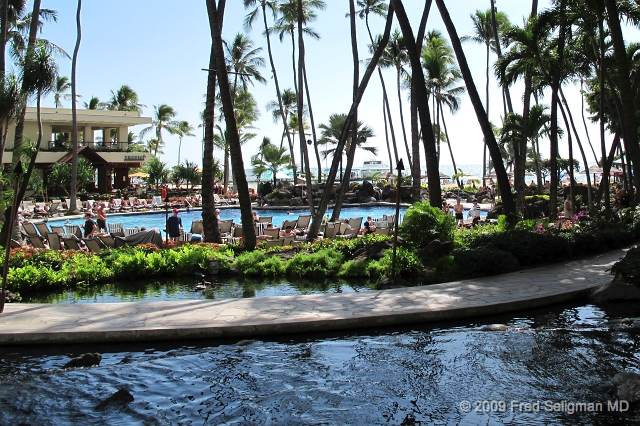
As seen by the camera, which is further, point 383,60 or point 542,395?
point 383,60

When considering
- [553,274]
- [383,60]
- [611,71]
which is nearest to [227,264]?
[553,274]

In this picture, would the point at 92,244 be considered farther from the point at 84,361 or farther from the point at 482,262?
the point at 482,262

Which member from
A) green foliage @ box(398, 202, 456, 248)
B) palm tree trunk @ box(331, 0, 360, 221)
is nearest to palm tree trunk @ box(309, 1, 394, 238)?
palm tree trunk @ box(331, 0, 360, 221)

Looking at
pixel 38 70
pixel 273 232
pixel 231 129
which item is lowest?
pixel 273 232

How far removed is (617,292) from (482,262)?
2.57 metres

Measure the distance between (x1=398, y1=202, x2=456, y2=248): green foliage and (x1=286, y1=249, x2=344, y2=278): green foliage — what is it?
5.53 ft

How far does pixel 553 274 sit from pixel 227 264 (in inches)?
268

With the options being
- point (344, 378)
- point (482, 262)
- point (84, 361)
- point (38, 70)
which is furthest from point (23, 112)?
point (344, 378)

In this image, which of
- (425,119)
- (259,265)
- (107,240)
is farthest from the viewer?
(107,240)

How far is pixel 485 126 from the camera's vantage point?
17.3m

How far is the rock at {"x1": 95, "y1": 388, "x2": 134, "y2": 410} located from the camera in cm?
687

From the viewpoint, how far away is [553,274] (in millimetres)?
12281

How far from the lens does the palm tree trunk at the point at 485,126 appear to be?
16812 millimetres

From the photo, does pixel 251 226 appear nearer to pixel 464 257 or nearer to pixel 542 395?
pixel 464 257
